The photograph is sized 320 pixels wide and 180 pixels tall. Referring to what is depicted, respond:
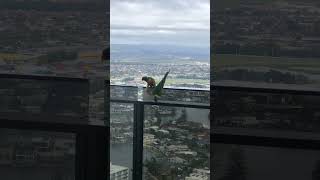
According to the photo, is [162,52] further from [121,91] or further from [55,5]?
[55,5]

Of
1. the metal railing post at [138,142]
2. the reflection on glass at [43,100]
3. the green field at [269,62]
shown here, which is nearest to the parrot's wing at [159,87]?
the metal railing post at [138,142]

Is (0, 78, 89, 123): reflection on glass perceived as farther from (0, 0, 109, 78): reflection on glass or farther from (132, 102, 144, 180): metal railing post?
(132, 102, 144, 180): metal railing post

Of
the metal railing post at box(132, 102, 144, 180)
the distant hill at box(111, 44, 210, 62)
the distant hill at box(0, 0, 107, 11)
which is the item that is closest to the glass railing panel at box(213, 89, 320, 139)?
the distant hill at box(111, 44, 210, 62)

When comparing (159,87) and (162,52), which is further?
(159,87)

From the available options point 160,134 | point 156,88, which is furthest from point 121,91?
point 160,134

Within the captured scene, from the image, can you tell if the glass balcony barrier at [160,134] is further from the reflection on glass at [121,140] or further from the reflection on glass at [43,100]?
the reflection on glass at [43,100]
